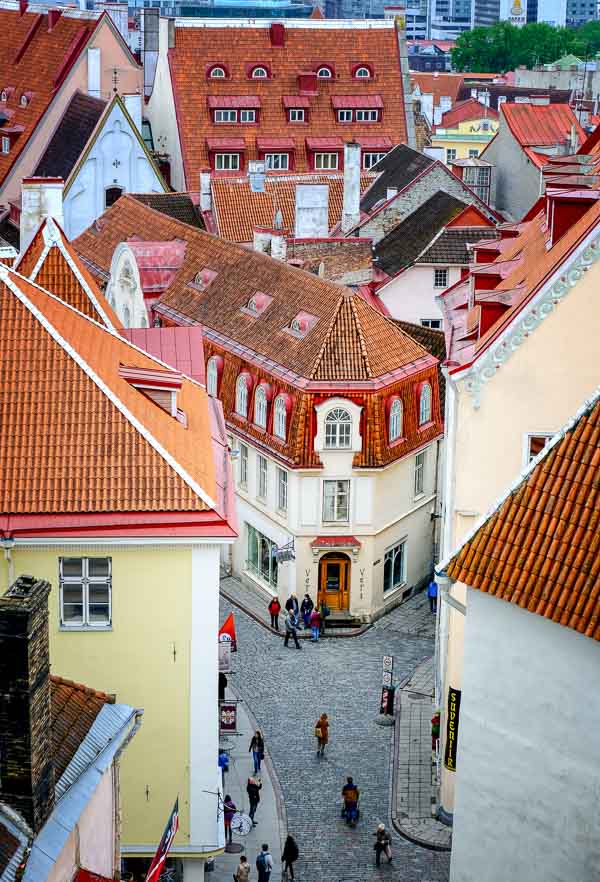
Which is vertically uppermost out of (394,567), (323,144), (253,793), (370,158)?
(323,144)

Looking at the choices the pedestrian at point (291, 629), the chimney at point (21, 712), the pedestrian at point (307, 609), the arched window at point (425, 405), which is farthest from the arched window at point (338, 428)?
the chimney at point (21, 712)

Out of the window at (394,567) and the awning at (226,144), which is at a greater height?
the awning at (226,144)

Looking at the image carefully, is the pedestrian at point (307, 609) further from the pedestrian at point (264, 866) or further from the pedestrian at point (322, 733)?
the pedestrian at point (264, 866)

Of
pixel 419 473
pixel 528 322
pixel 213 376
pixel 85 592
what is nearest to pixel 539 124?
pixel 213 376

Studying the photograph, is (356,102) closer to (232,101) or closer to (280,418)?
(232,101)

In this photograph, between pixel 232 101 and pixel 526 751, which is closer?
pixel 526 751
